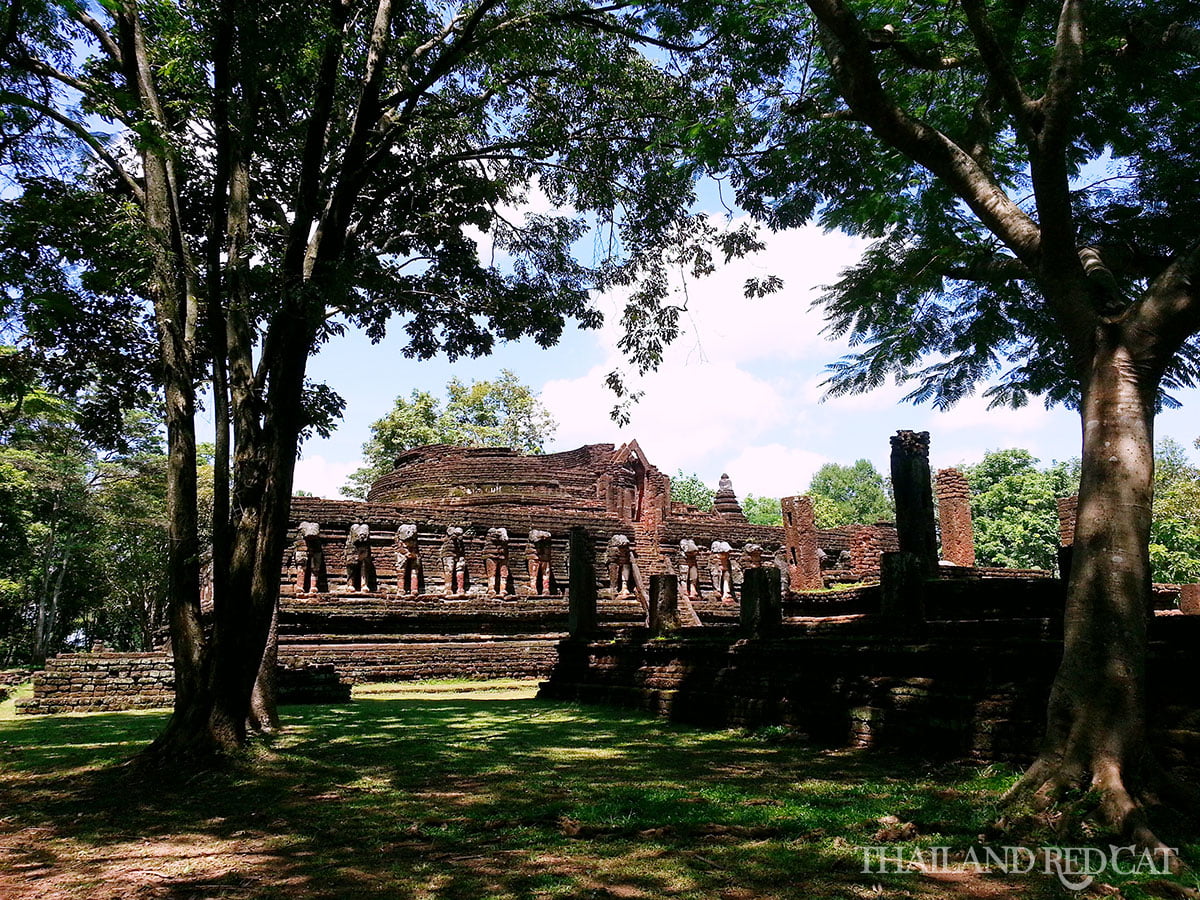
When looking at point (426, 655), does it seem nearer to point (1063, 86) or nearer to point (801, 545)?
point (801, 545)

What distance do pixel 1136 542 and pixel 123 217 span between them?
8399mm

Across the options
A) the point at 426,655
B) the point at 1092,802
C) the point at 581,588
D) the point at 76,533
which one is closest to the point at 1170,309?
the point at 1092,802

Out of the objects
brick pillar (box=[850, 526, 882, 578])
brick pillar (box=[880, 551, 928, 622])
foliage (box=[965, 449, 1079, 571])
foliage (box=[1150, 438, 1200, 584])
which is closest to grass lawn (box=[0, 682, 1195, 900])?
brick pillar (box=[880, 551, 928, 622])

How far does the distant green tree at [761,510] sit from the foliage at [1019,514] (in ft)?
89.2

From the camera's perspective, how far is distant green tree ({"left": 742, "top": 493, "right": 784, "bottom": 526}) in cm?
6950

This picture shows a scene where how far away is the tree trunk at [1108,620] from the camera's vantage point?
401 centimetres

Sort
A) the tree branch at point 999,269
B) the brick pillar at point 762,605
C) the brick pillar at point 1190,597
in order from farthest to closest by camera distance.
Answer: the brick pillar at point 1190,597 → the brick pillar at point 762,605 → the tree branch at point 999,269

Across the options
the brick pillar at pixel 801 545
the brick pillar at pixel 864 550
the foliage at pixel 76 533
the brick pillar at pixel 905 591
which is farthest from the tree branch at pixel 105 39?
the brick pillar at pixel 864 550

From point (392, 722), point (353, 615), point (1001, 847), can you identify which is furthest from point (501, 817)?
point (353, 615)

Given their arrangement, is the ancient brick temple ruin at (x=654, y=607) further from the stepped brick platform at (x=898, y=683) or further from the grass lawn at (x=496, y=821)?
the grass lawn at (x=496, y=821)

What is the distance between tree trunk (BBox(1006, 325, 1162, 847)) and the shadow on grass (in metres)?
0.58

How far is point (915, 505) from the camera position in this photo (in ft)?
38.5

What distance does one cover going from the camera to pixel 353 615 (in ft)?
56.0

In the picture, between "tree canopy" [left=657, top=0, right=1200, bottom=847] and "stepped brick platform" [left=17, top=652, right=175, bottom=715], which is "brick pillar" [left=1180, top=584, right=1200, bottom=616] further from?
"stepped brick platform" [left=17, top=652, right=175, bottom=715]
